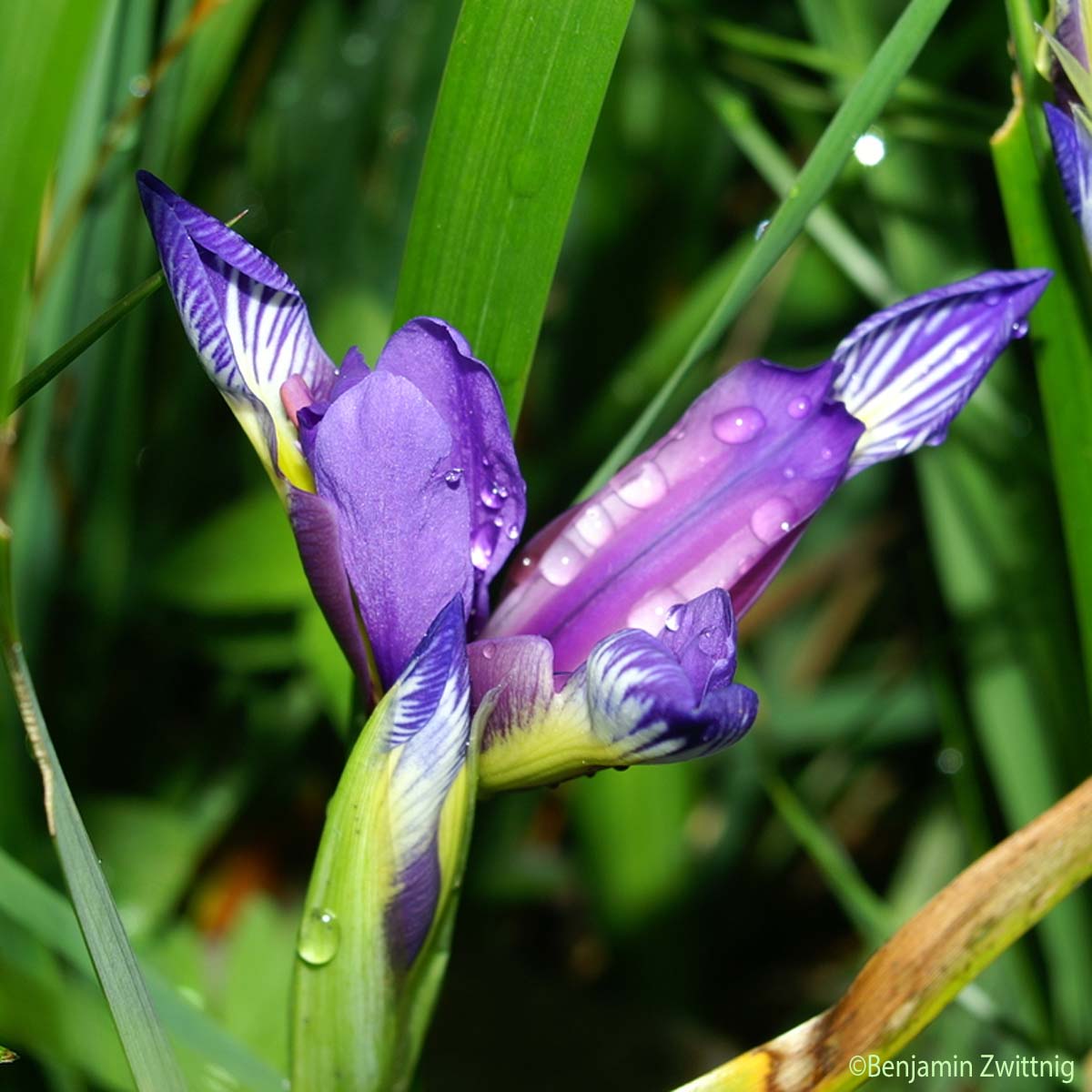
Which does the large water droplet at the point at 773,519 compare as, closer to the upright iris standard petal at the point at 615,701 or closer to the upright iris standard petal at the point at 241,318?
the upright iris standard petal at the point at 615,701

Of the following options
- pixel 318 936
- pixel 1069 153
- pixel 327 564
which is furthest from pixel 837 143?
pixel 318 936

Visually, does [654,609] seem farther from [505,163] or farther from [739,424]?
[505,163]

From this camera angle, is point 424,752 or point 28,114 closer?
point 28,114

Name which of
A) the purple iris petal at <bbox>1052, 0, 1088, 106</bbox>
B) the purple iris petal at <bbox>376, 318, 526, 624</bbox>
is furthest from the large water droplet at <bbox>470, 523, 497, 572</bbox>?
the purple iris petal at <bbox>1052, 0, 1088, 106</bbox>

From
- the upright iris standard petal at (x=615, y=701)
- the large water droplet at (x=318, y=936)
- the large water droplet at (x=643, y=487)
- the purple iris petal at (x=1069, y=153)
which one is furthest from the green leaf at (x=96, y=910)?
the purple iris petal at (x=1069, y=153)

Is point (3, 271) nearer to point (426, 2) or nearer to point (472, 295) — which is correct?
point (472, 295)

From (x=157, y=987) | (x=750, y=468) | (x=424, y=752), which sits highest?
(x=750, y=468)
